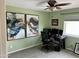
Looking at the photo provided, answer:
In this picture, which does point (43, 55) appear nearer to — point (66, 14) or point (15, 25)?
point (15, 25)

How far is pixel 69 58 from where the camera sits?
354 centimetres

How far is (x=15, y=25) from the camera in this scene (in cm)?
412

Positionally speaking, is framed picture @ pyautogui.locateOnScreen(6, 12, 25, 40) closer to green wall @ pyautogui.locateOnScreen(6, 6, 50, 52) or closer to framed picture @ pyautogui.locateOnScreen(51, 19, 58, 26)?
green wall @ pyautogui.locateOnScreen(6, 6, 50, 52)

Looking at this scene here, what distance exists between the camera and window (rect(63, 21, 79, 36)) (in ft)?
14.7

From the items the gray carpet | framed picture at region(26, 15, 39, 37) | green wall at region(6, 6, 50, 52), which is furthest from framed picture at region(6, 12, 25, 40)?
the gray carpet

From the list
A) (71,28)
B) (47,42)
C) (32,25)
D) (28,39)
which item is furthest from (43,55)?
(71,28)

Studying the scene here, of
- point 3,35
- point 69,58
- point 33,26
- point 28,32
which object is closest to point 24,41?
point 28,32

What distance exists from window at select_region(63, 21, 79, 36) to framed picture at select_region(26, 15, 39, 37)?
170cm

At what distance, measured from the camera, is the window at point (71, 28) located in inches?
176

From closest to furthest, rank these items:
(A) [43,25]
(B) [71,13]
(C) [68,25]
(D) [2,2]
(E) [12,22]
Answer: (D) [2,2] < (E) [12,22] < (B) [71,13] < (C) [68,25] < (A) [43,25]

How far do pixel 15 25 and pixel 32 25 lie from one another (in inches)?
43.5

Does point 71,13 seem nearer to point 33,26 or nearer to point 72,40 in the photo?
point 72,40

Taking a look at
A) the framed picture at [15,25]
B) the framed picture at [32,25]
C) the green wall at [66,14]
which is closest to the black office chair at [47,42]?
the framed picture at [32,25]

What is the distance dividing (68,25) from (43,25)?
1.61 meters
